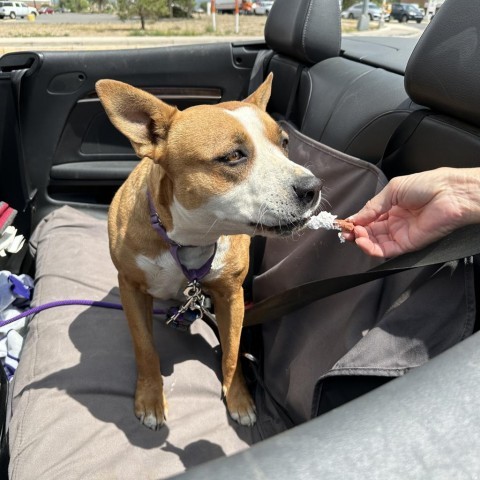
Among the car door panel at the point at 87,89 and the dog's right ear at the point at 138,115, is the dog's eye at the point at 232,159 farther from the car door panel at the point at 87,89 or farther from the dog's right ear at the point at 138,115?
the car door panel at the point at 87,89

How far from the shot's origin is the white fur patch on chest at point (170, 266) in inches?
67.9

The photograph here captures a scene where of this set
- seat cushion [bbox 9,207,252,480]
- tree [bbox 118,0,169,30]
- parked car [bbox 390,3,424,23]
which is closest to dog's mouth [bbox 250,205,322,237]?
seat cushion [bbox 9,207,252,480]

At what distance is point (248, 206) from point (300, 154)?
64 cm

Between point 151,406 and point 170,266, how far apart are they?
51cm

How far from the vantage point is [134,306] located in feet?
5.98

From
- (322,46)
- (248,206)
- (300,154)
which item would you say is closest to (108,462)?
(248,206)

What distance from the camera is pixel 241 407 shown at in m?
1.76

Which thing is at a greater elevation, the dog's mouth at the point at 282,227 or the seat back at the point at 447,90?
the seat back at the point at 447,90

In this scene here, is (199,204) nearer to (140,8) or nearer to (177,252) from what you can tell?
(177,252)

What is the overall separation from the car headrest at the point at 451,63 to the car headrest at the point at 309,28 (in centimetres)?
92

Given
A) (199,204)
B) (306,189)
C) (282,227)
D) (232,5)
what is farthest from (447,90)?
(232,5)

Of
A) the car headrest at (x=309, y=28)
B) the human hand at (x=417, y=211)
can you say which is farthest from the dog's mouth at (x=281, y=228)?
the car headrest at (x=309, y=28)

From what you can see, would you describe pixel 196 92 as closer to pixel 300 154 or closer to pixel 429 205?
pixel 300 154

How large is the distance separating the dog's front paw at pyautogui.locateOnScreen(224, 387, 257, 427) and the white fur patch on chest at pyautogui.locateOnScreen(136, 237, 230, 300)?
460 mm
